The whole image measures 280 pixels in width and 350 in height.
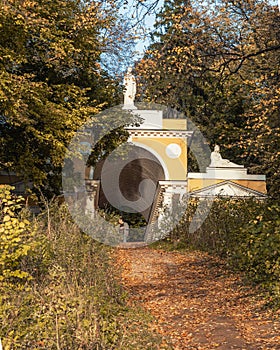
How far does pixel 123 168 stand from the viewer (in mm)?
27781

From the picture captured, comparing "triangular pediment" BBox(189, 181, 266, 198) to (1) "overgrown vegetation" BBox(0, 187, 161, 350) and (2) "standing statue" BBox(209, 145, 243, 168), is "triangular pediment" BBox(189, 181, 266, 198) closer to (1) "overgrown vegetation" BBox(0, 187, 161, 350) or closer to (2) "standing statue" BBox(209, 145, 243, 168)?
(2) "standing statue" BBox(209, 145, 243, 168)

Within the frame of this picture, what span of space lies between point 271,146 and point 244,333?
7.87 meters

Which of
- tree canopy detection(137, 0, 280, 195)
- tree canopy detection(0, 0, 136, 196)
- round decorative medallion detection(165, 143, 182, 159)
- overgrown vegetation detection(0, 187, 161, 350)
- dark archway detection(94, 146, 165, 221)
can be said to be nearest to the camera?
overgrown vegetation detection(0, 187, 161, 350)

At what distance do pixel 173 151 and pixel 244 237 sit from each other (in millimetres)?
15697

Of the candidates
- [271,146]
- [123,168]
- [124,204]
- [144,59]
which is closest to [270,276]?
[144,59]

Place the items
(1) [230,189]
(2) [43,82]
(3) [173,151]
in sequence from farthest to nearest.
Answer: (3) [173,151] → (1) [230,189] → (2) [43,82]

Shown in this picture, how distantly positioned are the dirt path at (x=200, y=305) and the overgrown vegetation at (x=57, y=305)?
0.43 m

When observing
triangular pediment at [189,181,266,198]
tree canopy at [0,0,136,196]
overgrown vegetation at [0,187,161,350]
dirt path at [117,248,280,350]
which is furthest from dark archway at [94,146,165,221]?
overgrown vegetation at [0,187,161,350]

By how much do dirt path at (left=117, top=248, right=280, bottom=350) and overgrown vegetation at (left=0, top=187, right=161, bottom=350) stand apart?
1.40 ft

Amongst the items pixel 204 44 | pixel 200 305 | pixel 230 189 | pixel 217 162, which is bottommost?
pixel 200 305

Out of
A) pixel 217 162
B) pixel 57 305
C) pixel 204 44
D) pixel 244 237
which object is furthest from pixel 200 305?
pixel 217 162

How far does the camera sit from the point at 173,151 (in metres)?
23.4

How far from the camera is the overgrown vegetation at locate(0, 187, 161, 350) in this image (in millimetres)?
4598

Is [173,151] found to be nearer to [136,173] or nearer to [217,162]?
[217,162]
